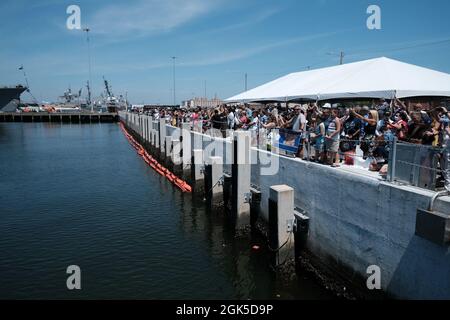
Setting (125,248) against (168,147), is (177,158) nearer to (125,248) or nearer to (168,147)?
(168,147)

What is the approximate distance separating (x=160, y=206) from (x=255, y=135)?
5426mm

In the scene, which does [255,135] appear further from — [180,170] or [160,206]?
[180,170]

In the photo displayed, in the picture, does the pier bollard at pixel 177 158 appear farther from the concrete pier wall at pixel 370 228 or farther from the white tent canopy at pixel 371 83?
the concrete pier wall at pixel 370 228

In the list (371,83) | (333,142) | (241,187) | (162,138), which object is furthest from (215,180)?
(162,138)

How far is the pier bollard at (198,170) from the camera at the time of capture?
54.9 ft

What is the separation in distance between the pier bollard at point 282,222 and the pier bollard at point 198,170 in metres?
7.76

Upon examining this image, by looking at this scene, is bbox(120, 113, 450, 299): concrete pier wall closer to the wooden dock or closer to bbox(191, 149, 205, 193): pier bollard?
bbox(191, 149, 205, 193): pier bollard

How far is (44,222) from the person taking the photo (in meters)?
13.4

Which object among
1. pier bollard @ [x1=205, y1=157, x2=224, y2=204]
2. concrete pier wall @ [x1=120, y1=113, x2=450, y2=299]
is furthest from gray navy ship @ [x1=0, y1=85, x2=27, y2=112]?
concrete pier wall @ [x1=120, y1=113, x2=450, y2=299]

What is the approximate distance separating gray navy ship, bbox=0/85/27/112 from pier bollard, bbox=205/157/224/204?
108 m

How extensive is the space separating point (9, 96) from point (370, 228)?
119m

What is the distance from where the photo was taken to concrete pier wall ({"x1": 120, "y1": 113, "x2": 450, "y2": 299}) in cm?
594

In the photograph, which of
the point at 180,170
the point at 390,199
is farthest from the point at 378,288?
the point at 180,170

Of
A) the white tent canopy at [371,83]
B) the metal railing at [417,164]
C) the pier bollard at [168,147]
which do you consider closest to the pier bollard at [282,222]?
the metal railing at [417,164]
